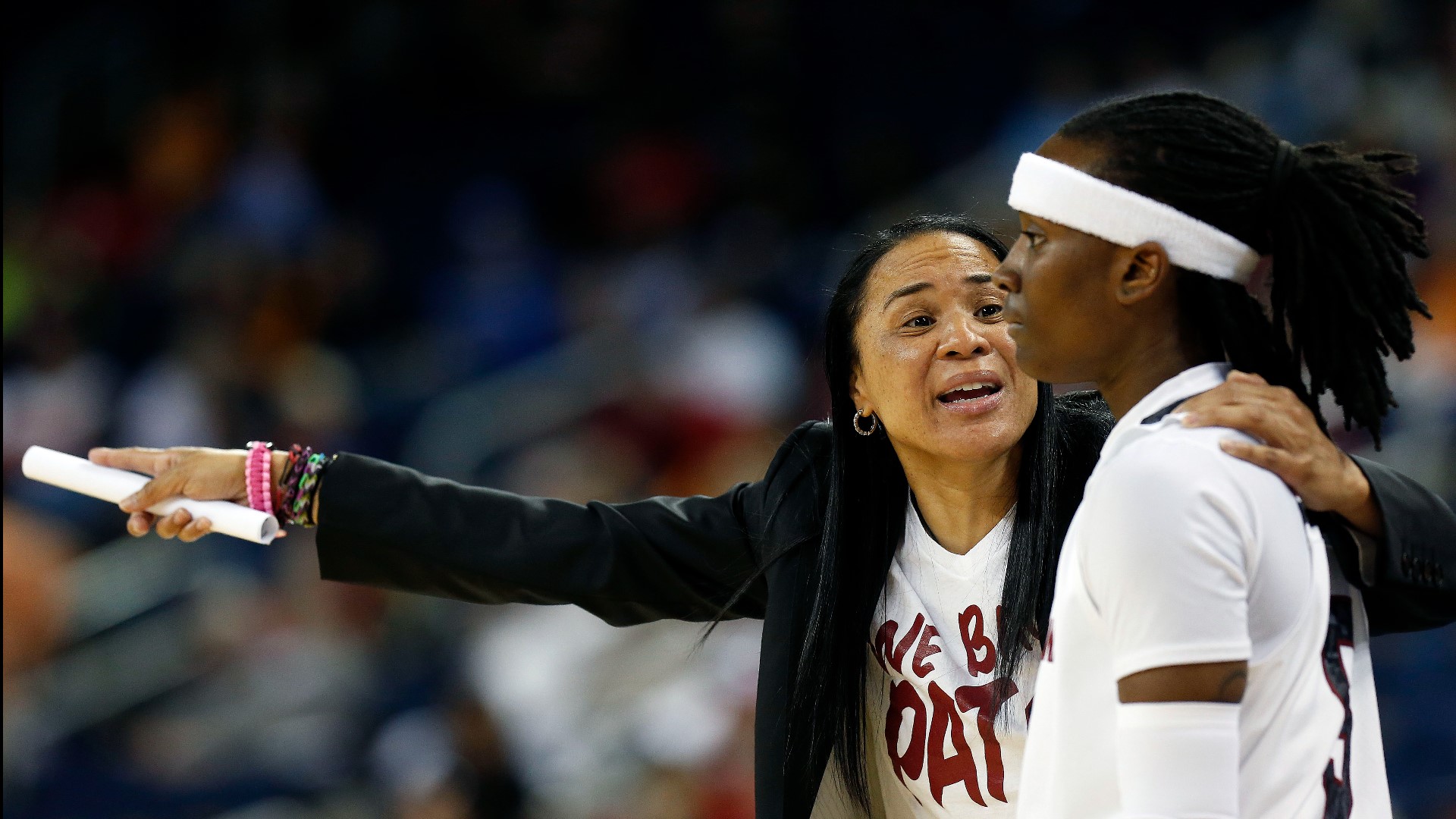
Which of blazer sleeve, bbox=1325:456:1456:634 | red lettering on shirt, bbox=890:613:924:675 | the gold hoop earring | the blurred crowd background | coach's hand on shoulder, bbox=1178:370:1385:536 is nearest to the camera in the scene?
coach's hand on shoulder, bbox=1178:370:1385:536

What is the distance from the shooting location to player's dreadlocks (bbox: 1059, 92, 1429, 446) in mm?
1547

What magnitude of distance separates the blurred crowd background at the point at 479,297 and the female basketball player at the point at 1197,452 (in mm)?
3034

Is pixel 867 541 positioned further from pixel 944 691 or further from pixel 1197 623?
pixel 1197 623

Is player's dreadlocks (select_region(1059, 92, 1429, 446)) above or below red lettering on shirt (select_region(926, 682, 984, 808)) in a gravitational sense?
above

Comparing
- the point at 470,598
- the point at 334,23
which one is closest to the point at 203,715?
the point at 470,598

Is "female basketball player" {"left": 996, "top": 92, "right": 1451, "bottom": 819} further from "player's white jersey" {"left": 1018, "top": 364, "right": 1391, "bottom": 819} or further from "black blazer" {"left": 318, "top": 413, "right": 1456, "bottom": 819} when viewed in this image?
"black blazer" {"left": 318, "top": 413, "right": 1456, "bottom": 819}

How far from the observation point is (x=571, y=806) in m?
4.60

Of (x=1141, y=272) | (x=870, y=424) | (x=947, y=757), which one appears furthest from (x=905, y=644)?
(x=1141, y=272)

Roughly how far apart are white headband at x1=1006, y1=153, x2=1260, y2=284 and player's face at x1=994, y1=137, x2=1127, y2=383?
19 mm

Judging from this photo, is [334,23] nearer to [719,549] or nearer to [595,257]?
[595,257]

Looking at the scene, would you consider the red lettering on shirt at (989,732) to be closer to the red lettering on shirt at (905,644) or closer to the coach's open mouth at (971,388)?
the red lettering on shirt at (905,644)

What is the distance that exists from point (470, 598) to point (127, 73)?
17.5 feet

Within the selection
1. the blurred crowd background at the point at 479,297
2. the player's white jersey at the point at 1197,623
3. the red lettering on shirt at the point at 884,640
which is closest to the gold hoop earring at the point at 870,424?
the red lettering on shirt at the point at 884,640

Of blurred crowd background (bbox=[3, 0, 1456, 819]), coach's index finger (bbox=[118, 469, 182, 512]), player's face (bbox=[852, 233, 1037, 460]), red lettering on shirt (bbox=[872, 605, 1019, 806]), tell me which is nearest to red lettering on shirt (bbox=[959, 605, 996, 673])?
red lettering on shirt (bbox=[872, 605, 1019, 806])
